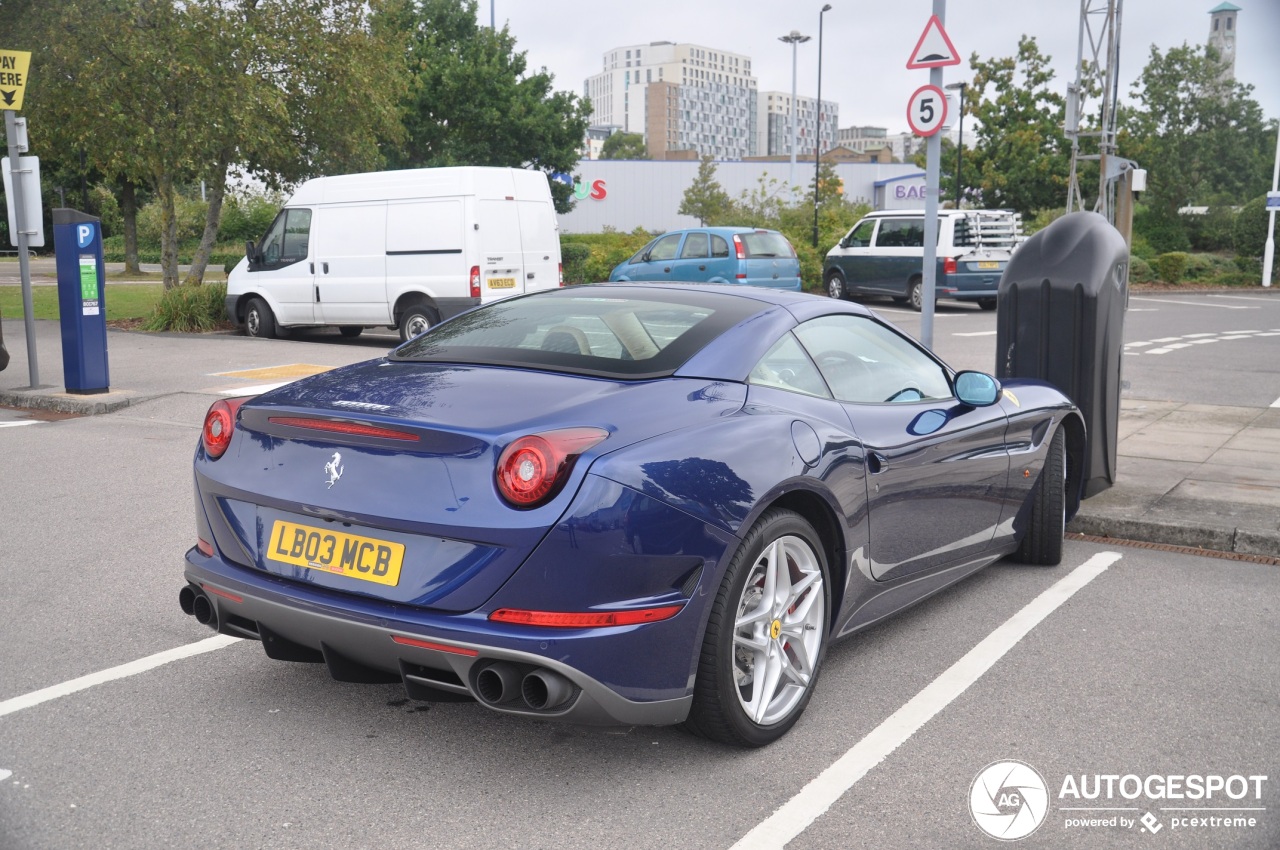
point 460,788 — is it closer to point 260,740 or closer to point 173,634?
point 260,740

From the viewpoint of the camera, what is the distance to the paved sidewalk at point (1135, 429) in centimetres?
625

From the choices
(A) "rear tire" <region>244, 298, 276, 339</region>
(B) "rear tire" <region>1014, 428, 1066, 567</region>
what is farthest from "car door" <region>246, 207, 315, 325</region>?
(B) "rear tire" <region>1014, 428, 1066, 567</region>

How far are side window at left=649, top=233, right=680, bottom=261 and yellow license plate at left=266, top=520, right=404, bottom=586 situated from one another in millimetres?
18227

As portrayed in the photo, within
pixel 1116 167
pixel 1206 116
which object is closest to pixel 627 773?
pixel 1116 167

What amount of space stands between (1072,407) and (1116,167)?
6107 mm

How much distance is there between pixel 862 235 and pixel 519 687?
75.6 ft

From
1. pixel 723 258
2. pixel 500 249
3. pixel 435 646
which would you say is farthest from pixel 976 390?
pixel 723 258

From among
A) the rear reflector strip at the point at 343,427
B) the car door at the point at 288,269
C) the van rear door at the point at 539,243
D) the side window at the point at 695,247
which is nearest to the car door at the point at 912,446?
the rear reflector strip at the point at 343,427

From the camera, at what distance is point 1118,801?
321 cm

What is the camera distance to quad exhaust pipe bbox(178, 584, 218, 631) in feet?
11.7

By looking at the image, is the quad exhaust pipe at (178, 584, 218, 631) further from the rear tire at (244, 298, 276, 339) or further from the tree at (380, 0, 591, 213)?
the tree at (380, 0, 591, 213)

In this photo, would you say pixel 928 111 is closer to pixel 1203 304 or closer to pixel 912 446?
pixel 912 446

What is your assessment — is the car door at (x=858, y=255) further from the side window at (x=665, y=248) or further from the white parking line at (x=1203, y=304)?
the white parking line at (x=1203, y=304)

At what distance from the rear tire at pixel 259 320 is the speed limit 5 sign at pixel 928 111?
35.9 feet
